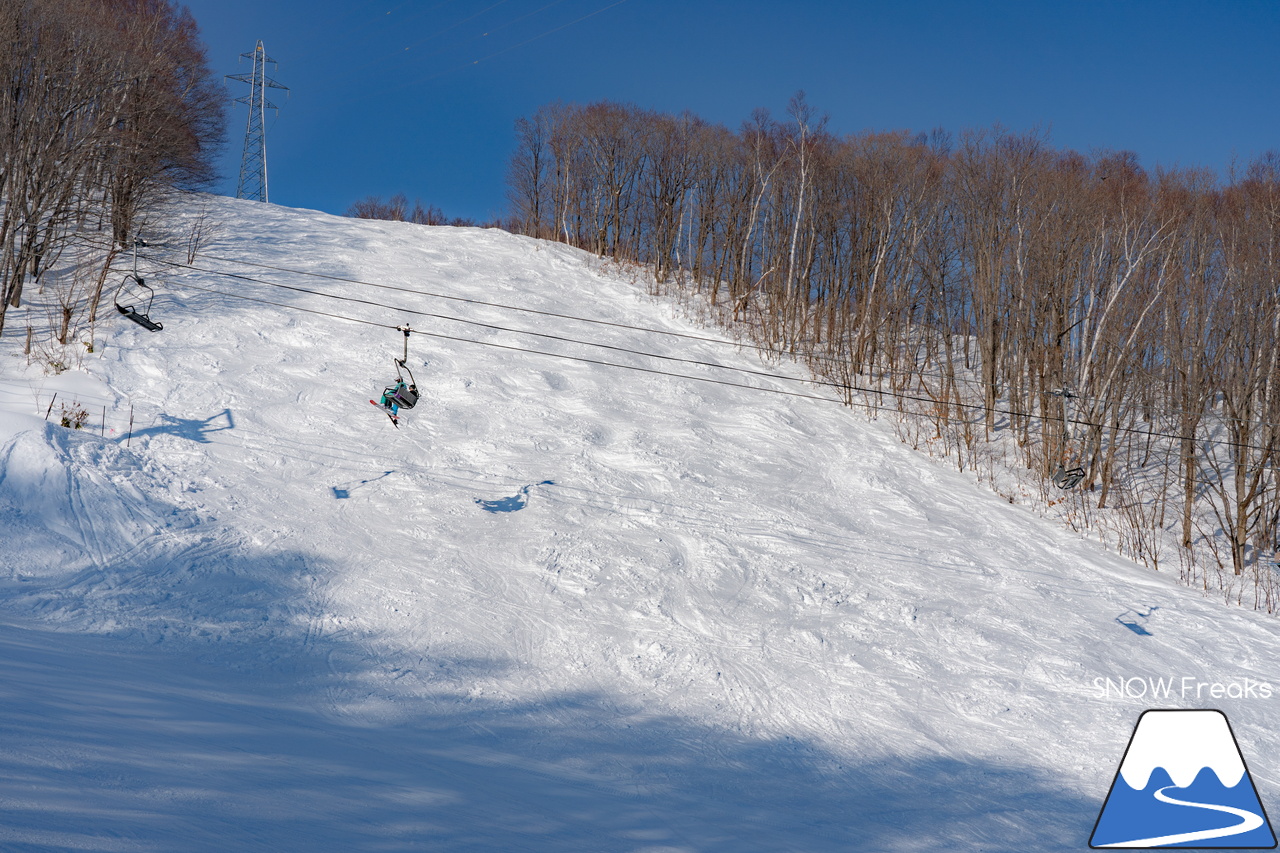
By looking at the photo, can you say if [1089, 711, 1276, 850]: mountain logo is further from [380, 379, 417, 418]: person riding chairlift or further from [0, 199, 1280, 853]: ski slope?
[380, 379, 417, 418]: person riding chairlift

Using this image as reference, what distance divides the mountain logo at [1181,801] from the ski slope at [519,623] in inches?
11.8

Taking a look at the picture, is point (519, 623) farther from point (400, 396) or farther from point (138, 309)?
point (138, 309)

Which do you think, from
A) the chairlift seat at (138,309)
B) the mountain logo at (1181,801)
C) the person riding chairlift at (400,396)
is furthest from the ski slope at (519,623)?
the person riding chairlift at (400,396)

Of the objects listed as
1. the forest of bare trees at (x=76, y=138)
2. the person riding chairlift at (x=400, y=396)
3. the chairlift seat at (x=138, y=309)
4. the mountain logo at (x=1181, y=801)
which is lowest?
the mountain logo at (x=1181, y=801)

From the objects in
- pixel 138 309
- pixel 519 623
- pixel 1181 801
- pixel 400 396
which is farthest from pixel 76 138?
pixel 1181 801

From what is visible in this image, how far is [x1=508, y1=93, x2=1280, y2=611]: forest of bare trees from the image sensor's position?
49.5 ft

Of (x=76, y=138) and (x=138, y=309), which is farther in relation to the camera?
(x=138, y=309)

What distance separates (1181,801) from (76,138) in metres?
21.0

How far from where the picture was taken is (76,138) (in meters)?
14.7

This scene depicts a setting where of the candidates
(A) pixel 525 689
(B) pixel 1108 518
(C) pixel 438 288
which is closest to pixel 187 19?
(C) pixel 438 288

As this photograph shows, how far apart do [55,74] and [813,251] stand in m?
21.5

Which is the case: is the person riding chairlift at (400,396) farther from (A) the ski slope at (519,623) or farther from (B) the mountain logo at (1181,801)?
(B) the mountain logo at (1181,801)

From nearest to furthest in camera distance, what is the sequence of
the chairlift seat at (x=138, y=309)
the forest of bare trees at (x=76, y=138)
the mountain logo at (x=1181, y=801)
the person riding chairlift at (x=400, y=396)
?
the mountain logo at (x=1181, y=801) < the person riding chairlift at (x=400, y=396) < the chairlift seat at (x=138, y=309) < the forest of bare trees at (x=76, y=138)

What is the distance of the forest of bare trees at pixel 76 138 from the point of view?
552 inches
